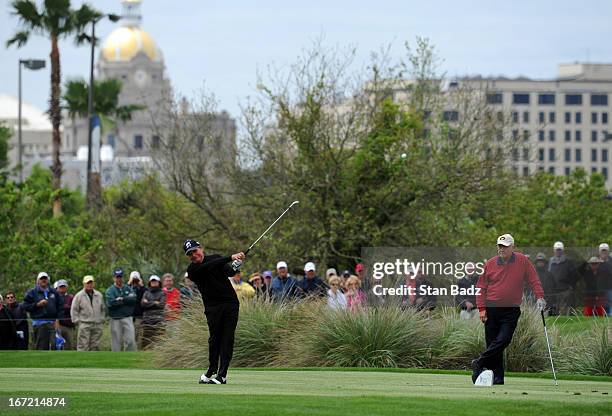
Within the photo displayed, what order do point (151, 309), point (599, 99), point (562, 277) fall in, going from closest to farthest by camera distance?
point (562, 277)
point (151, 309)
point (599, 99)

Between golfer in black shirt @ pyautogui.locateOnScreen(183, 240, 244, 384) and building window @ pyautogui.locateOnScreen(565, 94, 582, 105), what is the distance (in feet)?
540

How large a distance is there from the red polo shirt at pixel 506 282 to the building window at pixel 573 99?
164m

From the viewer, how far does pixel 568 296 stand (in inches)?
1035

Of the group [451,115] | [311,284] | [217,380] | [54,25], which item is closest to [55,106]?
[54,25]

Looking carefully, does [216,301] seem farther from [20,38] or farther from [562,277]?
[20,38]

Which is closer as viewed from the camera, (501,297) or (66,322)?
(501,297)

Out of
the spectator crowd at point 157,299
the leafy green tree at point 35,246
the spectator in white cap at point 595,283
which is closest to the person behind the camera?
the spectator crowd at point 157,299

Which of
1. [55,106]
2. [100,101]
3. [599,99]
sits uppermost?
[599,99]

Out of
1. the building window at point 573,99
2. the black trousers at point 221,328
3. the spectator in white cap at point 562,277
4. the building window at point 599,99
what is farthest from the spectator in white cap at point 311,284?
the building window at point 599,99

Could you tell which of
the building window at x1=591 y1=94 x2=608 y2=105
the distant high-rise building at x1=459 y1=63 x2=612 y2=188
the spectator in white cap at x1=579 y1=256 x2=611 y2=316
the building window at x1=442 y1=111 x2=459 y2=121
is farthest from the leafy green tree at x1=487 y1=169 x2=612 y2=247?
the building window at x1=591 y1=94 x2=608 y2=105

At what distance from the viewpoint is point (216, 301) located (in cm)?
1677

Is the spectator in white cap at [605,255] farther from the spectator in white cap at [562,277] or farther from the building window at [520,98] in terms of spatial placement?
the building window at [520,98]

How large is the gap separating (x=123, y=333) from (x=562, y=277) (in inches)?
338

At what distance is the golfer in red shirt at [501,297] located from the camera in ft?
54.6
